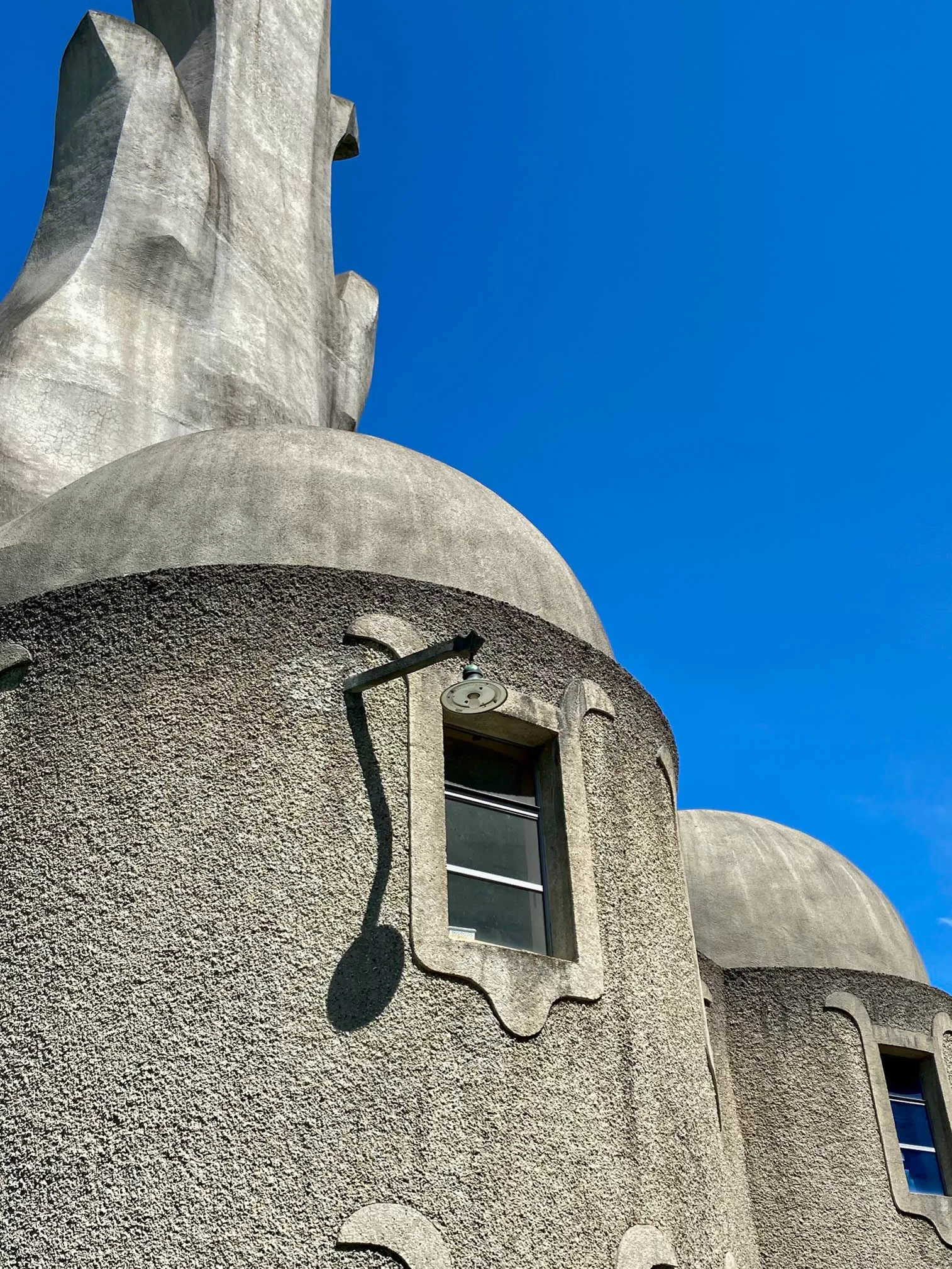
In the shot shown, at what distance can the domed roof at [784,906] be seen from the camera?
14109 mm

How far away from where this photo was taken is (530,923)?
297 inches

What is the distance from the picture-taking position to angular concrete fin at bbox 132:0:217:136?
1545 centimetres

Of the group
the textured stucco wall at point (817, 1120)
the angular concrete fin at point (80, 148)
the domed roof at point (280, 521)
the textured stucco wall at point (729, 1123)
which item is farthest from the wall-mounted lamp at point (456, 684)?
the textured stucco wall at point (817, 1120)

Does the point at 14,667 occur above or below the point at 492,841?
above

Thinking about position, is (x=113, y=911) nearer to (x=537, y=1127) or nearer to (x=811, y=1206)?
(x=537, y=1127)

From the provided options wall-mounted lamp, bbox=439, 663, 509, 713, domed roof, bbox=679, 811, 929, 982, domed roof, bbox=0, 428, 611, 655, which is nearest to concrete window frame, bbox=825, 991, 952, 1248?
domed roof, bbox=679, 811, 929, 982

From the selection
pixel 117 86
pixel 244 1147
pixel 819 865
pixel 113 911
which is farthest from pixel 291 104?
pixel 244 1147

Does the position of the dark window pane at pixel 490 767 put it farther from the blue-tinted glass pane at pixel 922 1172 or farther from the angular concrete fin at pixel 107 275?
the blue-tinted glass pane at pixel 922 1172

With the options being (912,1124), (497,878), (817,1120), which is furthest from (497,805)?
(912,1124)

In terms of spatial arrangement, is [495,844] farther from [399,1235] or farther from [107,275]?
[107,275]

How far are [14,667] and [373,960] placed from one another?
2719 mm

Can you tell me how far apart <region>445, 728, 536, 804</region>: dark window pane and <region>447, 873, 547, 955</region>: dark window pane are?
63 centimetres

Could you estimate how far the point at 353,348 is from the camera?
16.0 m

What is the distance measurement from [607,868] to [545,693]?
1.15 metres
